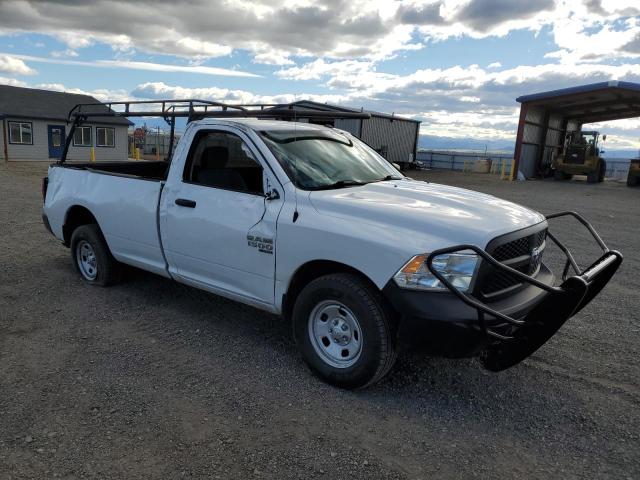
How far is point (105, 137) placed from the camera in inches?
1329

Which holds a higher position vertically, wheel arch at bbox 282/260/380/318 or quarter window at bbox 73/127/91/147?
quarter window at bbox 73/127/91/147

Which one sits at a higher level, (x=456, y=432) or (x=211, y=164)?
(x=211, y=164)

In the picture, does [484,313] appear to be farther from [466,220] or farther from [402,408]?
[402,408]

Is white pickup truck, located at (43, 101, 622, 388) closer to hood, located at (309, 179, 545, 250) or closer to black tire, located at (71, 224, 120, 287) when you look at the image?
hood, located at (309, 179, 545, 250)

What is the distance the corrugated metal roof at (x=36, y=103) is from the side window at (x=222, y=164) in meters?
27.4

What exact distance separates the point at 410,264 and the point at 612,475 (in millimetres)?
1588

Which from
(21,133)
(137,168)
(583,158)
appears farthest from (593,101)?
(21,133)

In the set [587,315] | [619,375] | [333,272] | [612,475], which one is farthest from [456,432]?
[587,315]

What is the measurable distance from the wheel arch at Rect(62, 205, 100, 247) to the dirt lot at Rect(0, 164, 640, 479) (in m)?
1.05

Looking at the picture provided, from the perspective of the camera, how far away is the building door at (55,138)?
1233 inches

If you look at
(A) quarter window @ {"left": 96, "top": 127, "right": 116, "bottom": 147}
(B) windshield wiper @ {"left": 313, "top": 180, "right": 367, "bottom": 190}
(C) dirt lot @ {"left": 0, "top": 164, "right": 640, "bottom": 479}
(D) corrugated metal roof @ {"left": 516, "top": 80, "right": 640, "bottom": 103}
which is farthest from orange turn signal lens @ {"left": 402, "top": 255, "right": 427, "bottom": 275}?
(A) quarter window @ {"left": 96, "top": 127, "right": 116, "bottom": 147}

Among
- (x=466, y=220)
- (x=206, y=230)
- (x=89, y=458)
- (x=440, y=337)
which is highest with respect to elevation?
(x=466, y=220)

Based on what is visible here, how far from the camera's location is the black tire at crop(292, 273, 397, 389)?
335 centimetres

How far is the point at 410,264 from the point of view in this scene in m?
3.19
